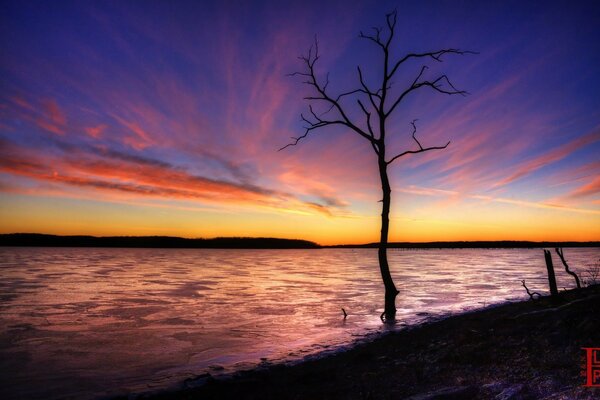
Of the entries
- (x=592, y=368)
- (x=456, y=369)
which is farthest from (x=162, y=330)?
(x=592, y=368)

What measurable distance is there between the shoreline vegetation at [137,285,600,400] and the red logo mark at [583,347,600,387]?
0.34 feet

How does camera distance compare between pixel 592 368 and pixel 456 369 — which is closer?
pixel 592 368

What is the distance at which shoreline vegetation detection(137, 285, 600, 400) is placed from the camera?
573cm

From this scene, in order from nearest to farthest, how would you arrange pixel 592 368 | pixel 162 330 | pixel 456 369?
pixel 592 368 → pixel 456 369 → pixel 162 330

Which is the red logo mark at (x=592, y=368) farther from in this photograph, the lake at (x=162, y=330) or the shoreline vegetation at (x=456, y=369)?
the lake at (x=162, y=330)

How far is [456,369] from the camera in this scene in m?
7.14

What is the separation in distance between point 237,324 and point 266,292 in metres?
11.7

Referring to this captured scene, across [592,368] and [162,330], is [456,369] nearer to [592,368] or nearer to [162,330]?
[592,368]

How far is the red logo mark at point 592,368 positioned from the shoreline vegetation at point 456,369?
0.10m

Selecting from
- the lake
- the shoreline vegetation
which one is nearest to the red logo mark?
the shoreline vegetation

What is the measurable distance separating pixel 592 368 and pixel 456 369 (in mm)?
2295

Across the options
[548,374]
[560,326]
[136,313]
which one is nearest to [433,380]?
[548,374]

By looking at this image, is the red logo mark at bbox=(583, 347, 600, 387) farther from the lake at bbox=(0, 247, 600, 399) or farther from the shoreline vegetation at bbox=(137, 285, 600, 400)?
the lake at bbox=(0, 247, 600, 399)

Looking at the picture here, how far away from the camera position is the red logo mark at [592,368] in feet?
16.4
